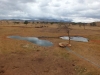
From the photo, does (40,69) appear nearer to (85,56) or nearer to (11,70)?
(11,70)

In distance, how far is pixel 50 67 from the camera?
114 feet

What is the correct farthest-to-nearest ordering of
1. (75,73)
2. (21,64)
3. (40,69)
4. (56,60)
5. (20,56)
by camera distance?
(20,56) < (56,60) < (21,64) < (40,69) < (75,73)

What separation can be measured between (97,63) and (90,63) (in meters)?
1.79

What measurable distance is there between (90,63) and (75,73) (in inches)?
298

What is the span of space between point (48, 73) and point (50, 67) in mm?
3228

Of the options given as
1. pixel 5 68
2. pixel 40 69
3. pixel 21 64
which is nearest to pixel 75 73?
pixel 40 69

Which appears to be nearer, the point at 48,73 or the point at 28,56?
the point at 48,73

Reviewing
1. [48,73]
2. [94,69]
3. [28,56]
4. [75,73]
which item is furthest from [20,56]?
[94,69]

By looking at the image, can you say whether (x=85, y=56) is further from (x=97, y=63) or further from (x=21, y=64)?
(x=21, y=64)

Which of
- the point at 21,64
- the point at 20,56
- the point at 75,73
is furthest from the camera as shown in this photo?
the point at 20,56

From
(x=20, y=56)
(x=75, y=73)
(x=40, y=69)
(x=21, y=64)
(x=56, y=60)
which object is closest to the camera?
(x=75, y=73)

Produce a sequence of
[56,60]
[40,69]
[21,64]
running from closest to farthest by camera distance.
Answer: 1. [40,69]
2. [21,64]
3. [56,60]

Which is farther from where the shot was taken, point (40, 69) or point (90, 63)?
point (90, 63)

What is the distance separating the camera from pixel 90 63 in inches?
1465
